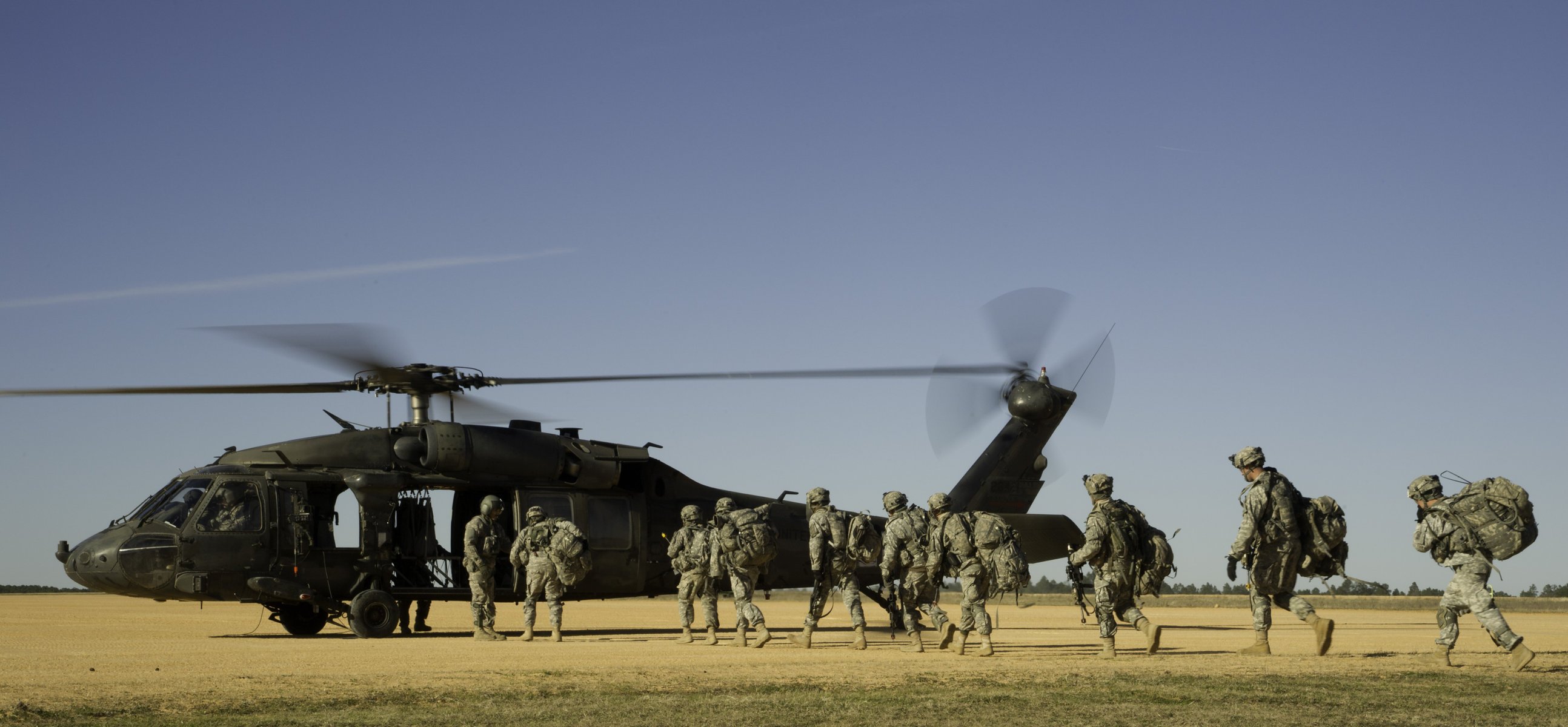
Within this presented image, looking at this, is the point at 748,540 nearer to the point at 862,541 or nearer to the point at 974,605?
the point at 862,541

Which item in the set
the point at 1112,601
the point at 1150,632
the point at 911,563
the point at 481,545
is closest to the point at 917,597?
the point at 911,563

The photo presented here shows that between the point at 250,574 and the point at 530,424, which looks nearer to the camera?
the point at 250,574

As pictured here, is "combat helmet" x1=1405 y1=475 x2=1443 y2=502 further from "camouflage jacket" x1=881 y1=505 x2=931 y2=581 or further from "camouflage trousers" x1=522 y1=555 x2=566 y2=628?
"camouflage trousers" x1=522 y1=555 x2=566 y2=628

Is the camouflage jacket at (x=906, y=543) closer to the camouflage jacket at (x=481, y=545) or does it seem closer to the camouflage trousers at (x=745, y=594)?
the camouflage trousers at (x=745, y=594)

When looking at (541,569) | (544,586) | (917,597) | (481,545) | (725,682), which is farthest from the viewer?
(481,545)

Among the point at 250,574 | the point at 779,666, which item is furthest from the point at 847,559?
the point at 250,574

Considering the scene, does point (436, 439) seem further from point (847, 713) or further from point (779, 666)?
point (847, 713)

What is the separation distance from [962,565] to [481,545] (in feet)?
20.8

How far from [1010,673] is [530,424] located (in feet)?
31.1

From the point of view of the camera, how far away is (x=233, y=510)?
1673 centimetres

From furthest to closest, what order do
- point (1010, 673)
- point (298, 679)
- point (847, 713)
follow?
point (1010, 673) < point (298, 679) < point (847, 713)

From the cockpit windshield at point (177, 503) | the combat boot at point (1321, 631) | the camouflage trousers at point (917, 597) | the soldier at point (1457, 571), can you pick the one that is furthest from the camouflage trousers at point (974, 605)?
the cockpit windshield at point (177, 503)

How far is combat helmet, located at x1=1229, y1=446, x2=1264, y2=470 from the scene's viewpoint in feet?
40.3

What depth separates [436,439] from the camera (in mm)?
17500
